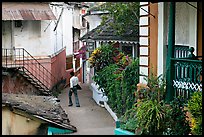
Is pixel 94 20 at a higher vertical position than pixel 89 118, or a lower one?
higher

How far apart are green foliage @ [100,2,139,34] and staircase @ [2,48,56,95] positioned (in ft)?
16.6

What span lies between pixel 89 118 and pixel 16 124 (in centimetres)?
559

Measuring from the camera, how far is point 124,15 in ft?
66.4

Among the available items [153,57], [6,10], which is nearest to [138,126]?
[153,57]

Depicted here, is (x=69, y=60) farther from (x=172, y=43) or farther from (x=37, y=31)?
(x=172, y=43)

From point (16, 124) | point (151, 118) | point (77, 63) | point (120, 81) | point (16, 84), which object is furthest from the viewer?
point (77, 63)

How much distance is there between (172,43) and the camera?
1065cm

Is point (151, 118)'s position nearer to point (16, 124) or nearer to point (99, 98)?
point (16, 124)

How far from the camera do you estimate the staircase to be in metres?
22.6

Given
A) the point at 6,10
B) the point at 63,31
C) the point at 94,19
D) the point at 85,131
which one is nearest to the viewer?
the point at 85,131

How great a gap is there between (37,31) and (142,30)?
40.8 ft

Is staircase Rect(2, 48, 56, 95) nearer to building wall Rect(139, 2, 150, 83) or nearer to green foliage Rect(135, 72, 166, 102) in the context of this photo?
building wall Rect(139, 2, 150, 83)

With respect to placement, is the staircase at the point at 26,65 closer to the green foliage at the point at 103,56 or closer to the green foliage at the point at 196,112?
the green foliage at the point at 103,56

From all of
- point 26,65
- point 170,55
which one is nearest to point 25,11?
point 26,65
